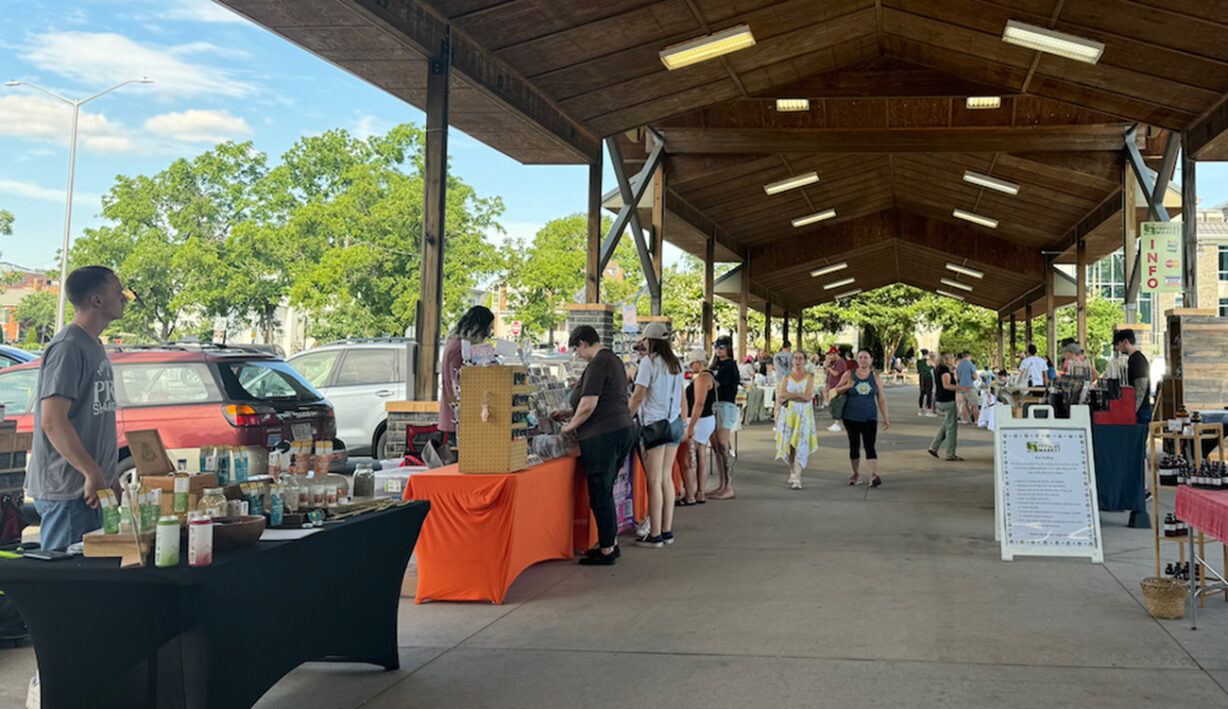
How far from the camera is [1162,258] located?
12977mm

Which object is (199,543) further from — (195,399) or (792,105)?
(792,105)

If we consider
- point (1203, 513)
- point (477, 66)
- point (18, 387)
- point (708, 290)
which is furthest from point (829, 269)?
point (1203, 513)

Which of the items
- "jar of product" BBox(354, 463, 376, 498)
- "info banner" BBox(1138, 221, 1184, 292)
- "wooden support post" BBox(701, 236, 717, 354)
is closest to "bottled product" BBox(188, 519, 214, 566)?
"jar of product" BBox(354, 463, 376, 498)

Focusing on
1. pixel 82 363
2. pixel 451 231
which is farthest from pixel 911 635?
pixel 451 231

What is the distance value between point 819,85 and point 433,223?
7.20m

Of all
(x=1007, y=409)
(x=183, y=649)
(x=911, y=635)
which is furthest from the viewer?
(x=1007, y=409)

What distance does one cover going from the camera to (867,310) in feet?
156

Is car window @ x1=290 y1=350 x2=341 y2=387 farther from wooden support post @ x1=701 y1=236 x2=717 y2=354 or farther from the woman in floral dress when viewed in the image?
wooden support post @ x1=701 y1=236 x2=717 y2=354

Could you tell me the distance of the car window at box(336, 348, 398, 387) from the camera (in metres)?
12.4

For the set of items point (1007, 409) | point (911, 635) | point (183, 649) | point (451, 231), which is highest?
point (451, 231)

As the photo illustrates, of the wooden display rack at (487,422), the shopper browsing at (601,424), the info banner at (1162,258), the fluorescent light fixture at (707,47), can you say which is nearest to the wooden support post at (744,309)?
the info banner at (1162,258)

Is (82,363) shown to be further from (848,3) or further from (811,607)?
(848,3)

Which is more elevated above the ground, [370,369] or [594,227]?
[594,227]

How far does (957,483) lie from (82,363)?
388 inches
